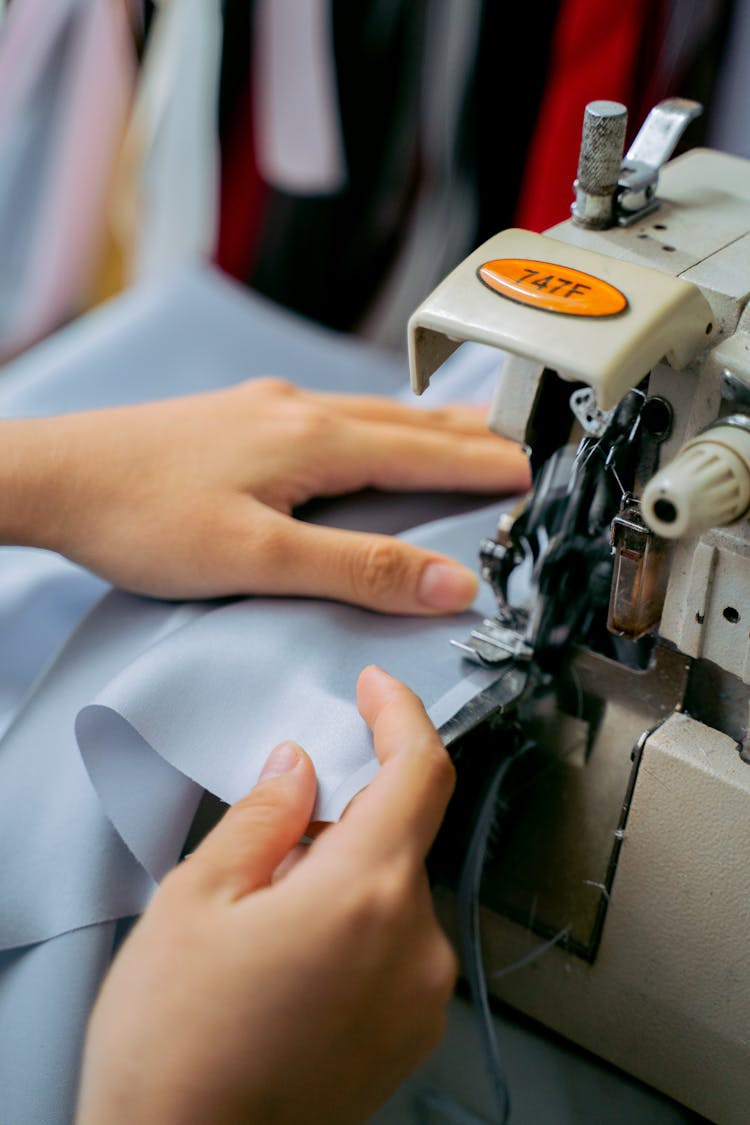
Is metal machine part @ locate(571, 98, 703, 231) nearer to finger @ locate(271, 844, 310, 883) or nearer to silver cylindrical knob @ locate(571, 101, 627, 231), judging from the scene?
silver cylindrical knob @ locate(571, 101, 627, 231)

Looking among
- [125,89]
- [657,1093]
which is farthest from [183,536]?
[125,89]

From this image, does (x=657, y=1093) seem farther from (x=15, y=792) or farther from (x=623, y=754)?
(x=15, y=792)

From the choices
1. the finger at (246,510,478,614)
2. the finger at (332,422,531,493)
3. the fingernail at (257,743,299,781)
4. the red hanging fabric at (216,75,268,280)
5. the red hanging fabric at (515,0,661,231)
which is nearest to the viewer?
the fingernail at (257,743,299,781)

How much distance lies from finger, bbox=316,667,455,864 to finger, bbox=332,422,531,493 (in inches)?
11.4

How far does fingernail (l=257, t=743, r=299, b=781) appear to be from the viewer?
0.64 meters

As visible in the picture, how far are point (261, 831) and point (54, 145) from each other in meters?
1.35

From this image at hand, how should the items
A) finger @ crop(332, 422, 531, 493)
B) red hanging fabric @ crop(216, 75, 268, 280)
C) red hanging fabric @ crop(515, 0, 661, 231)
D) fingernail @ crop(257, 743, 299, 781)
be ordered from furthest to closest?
red hanging fabric @ crop(216, 75, 268, 280) < red hanging fabric @ crop(515, 0, 661, 231) < finger @ crop(332, 422, 531, 493) < fingernail @ crop(257, 743, 299, 781)

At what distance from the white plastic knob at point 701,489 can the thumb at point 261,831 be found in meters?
0.24

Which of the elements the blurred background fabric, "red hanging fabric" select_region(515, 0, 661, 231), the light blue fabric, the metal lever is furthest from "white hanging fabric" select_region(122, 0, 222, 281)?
the metal lever

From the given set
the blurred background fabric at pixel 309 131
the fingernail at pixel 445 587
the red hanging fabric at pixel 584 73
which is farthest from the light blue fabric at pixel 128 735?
the blurred background fabric at pixel 309 131

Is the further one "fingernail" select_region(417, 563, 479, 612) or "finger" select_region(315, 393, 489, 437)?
"finger" select_region(315, 393, 489, 437)

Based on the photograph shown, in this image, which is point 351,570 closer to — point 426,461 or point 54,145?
point 426,461

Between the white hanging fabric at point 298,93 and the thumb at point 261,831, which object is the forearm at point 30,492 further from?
the white hanging fabric at point 298,93

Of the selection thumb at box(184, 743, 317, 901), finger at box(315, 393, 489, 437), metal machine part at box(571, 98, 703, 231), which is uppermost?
metal machine part at box(571, 98, 703, 231)
